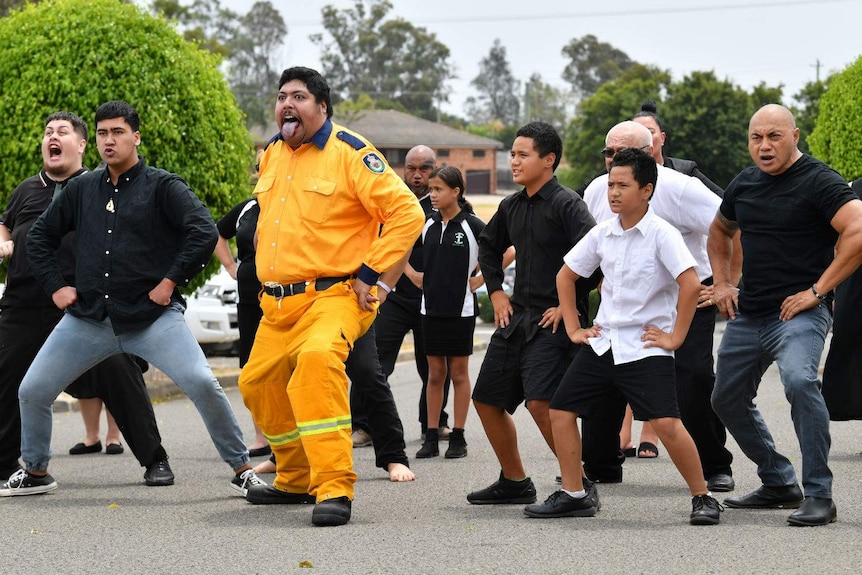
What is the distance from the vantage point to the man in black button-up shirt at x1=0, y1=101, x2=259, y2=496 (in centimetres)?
793

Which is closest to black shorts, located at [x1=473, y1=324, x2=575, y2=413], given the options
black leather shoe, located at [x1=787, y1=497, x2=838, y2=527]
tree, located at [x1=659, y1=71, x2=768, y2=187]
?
black leather shoe, located at [x1=787, y1=497, x2=838, y2=527]

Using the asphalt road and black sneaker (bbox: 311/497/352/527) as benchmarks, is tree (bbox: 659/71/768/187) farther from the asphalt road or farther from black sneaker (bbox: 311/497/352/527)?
black sneaker (bbox: 311/497/352/527)

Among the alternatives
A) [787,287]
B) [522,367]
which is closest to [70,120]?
[522,367]

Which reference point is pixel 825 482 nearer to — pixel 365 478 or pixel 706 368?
pixel 706 368

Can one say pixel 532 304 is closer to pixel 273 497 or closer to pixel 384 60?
pixel 273 497

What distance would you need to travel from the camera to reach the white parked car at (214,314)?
1756cm

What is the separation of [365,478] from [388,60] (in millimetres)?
94028

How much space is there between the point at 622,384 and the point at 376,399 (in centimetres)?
199

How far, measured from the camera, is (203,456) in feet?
32.9

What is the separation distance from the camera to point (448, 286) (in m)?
10.2

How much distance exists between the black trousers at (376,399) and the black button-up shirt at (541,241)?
3.98 ft

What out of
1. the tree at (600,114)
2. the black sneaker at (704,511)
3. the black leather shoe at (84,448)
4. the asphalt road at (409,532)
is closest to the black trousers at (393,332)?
the asphalt road at (409,532)

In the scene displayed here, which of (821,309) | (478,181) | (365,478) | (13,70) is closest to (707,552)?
(821,309)

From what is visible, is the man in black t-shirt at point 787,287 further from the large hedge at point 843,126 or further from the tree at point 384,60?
the tree at point 384,60
